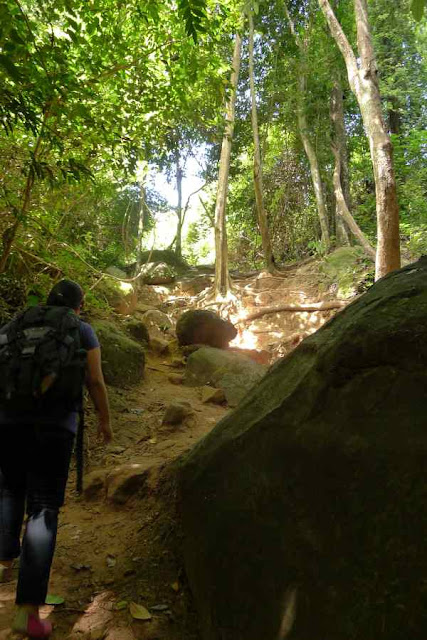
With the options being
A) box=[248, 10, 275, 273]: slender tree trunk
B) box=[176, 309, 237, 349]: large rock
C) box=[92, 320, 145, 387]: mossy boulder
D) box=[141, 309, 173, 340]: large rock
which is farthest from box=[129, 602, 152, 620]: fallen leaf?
box=[248, 10, 275, 273]: slender tree trunk

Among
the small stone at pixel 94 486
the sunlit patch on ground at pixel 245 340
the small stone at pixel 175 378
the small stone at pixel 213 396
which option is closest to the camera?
the small stone at pixel 94 486

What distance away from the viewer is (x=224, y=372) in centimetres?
703

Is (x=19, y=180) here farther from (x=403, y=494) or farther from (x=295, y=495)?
(x=403, y=494)

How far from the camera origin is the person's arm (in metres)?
2.55

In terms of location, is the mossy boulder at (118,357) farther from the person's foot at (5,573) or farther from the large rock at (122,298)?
the person's foot at (5,573)

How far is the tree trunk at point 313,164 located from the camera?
12.3 meters

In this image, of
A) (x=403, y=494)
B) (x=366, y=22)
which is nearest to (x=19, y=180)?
(x=403, y=494)

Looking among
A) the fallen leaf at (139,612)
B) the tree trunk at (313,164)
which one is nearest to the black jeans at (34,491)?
the fallen leaf at (139,612)

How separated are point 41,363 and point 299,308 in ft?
27.1

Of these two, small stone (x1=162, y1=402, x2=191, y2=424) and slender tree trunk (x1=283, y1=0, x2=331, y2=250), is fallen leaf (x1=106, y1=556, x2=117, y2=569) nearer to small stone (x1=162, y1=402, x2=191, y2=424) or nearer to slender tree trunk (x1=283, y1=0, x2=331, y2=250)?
small stone (x1=162, y1=402, x2=191, y2=424)

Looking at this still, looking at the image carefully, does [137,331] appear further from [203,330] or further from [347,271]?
[347,271]

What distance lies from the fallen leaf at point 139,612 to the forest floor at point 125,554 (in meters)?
0.02

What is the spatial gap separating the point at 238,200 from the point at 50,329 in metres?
15.4

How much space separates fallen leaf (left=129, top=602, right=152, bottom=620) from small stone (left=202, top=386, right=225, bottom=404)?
4058 mm
